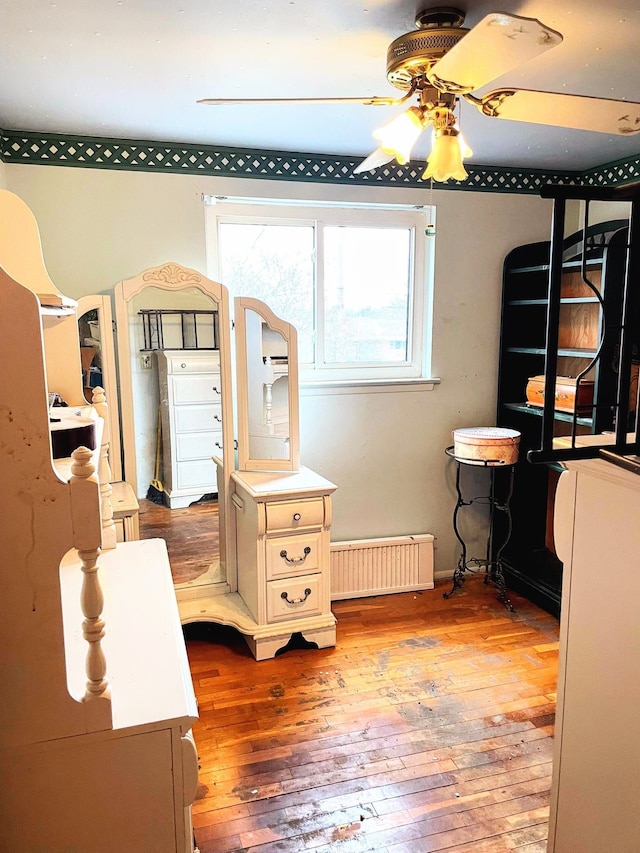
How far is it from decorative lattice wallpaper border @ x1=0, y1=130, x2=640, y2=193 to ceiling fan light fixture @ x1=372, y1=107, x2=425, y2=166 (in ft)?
5.12

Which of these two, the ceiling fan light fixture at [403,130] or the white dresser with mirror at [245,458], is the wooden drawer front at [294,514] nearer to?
the white dresser with mirror at [245,458]

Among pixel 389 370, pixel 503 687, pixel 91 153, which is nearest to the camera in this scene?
pixel 503 687

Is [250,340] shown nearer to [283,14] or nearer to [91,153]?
[91,153]

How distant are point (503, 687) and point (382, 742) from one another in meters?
0.66

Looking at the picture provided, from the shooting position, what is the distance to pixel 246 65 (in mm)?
1996

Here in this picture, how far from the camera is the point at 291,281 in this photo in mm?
3350

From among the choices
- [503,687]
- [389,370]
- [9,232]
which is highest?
[9,232]

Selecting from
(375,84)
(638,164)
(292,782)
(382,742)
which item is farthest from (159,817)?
(638,164)

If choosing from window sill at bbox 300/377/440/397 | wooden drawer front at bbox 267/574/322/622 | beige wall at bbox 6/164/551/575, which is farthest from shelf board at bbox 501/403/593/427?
→ wooden drawer front at bbox 267/574/322/622

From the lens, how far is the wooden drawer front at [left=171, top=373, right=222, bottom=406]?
9.62 feet

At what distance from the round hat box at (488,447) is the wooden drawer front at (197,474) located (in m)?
1.33

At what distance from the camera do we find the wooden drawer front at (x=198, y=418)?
296 cm

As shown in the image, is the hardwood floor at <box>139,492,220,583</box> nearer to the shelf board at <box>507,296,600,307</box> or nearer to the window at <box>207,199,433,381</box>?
the window at <box>207,199,433,381</box>

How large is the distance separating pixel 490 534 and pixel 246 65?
2.87 m
